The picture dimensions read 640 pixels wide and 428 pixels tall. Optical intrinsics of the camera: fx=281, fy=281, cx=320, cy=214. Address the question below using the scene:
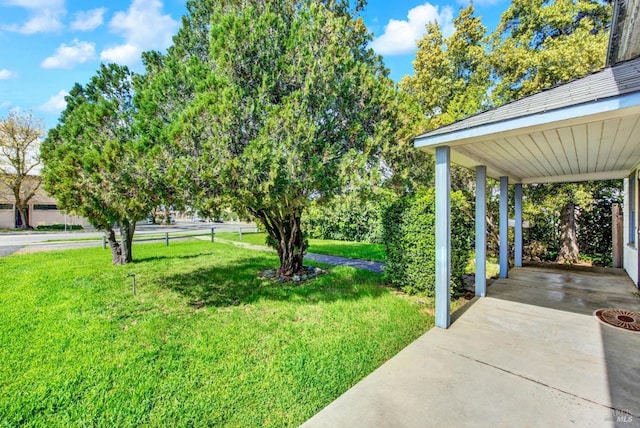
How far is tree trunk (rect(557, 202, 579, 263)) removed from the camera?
9.31 m

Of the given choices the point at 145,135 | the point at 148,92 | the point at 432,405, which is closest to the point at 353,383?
the point at 432,405

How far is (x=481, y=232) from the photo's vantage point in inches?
215

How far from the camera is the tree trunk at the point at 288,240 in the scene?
24.1 feet

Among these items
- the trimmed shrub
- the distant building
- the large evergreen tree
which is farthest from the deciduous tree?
the large evergreen tree

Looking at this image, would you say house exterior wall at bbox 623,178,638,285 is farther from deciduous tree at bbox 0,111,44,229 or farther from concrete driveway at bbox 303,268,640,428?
deciduous tree at bbox 0,111,44,229

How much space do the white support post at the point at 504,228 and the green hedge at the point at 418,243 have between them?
1935 mm

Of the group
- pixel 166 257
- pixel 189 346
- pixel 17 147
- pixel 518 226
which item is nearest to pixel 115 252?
pixel 166 257

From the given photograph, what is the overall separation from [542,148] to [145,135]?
630 centimetres

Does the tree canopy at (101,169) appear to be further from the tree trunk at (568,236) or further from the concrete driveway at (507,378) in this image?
the tree trunk at (568,236)

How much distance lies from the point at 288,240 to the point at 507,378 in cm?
549

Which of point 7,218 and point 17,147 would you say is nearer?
point 17,147

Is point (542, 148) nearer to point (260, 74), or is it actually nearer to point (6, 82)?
point (260, 74)

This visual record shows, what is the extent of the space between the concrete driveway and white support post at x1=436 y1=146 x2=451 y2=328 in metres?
0.31

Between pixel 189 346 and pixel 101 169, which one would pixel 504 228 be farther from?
pixel 101 169
